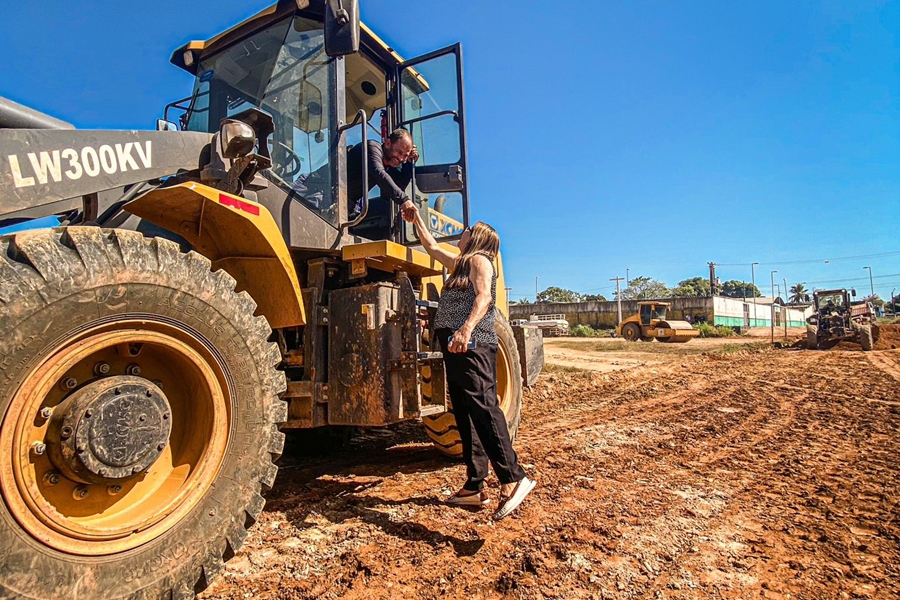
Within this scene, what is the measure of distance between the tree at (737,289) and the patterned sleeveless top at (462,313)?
103 meters

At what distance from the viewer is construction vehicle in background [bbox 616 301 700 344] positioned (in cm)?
2859

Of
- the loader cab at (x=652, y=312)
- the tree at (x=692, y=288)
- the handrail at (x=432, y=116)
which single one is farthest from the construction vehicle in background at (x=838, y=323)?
the tree at (x=692, y=288)

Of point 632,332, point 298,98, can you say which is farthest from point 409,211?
point 632,332

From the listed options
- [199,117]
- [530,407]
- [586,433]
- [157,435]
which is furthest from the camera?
[530,407]

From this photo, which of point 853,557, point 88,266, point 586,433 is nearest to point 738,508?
point 853,557

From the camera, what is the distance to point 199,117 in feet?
13.7

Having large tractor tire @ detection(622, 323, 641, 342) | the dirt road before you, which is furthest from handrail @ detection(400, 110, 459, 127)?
large tractor tire @ detection(622, 323, 641, 342)

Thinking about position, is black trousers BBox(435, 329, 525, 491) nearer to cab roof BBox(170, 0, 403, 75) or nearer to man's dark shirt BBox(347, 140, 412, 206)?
man's dark shirt BBox(347, 140, 412, 206)

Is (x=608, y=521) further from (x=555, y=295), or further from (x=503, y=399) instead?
(x=555, y=295)

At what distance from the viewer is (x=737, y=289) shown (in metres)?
96.5

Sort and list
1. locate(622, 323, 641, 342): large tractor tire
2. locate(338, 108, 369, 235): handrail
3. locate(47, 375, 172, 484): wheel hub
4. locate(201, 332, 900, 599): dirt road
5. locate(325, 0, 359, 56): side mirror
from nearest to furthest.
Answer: locate(47, 375, 172, 484): wheel hub
locate(201, 332, 900, 599): dirt road
locate(325, 0, 359, 56): side mirror
locate(338, 108, 369, 235): handrail
locate(622, 323, 641, 342): large tractor tire

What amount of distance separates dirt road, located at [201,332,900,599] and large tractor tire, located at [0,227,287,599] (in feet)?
1.41

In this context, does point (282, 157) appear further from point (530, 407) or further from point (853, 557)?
point (530, 407)

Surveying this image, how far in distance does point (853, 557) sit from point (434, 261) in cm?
318
